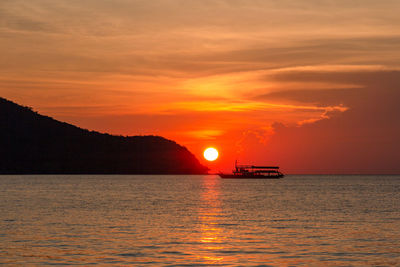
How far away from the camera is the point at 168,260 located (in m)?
42.5

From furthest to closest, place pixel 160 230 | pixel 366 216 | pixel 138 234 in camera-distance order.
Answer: pixel 366 216
pixel 160 230
pixel 138 234

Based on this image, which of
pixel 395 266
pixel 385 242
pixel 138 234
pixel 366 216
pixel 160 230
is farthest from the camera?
pixel 366 216

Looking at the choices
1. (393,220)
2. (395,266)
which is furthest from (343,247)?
(393,220)

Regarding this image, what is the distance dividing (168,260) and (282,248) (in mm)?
10562

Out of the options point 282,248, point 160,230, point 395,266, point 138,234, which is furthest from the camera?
point 160,230

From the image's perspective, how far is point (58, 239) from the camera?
174ft

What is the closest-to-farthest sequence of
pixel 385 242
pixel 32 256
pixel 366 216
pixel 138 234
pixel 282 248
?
pixel 32 256 < pixel 282 248 < pixel 385 242 < pixel 138 234 < pixel 366 216

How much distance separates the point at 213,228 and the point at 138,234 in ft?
33.6

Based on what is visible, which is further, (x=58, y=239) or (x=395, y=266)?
(x=58, y=239)

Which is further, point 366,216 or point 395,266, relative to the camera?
point 366,216

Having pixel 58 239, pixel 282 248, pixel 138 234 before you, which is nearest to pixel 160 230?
pixel 138 234

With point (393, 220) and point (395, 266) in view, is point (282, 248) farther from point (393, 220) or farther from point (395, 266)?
point (393, 220)

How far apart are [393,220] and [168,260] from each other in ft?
141

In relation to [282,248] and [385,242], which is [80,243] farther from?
[385,242]
